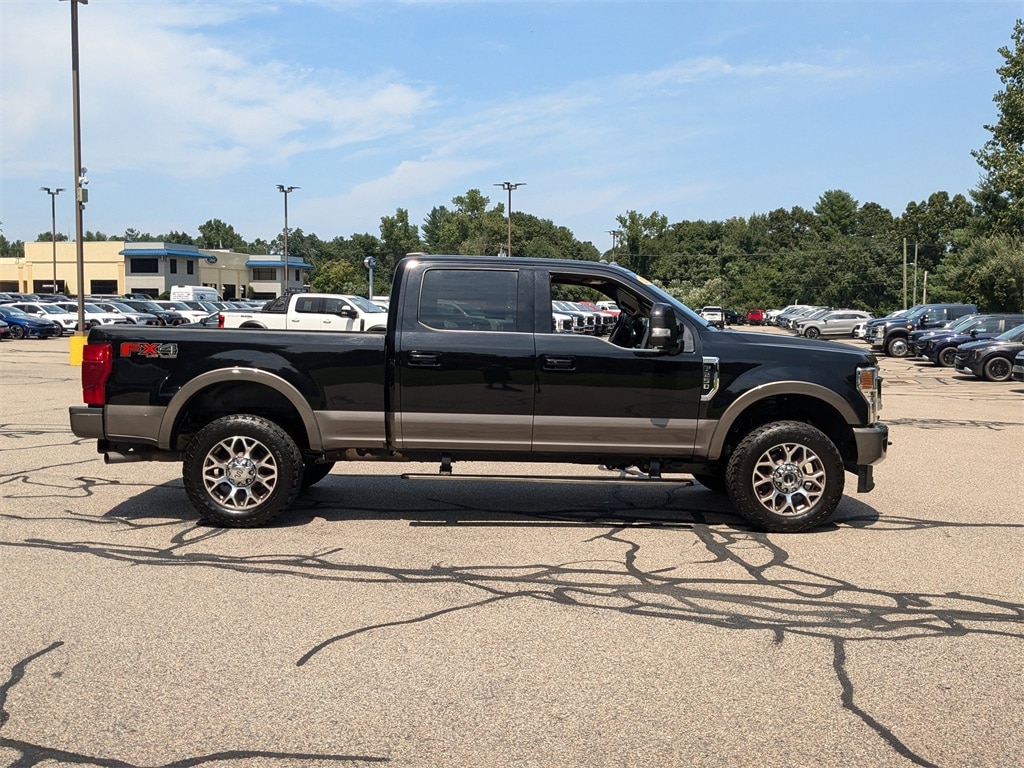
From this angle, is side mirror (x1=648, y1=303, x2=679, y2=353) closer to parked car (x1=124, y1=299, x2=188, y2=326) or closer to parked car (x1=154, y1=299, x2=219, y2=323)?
parked car (x1=124, y1=299, x2=188, y2=326)

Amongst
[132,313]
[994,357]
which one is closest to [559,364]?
[994,357]

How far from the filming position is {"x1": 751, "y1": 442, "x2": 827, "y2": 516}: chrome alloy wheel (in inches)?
291

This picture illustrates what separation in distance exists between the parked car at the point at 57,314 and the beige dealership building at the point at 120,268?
41.5 meters

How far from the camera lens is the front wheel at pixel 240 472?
24.1ft

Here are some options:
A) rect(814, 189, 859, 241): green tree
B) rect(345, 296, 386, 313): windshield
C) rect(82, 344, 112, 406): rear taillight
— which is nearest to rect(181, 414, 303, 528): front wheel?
rect(82, 344, 112, 406): rear taillight

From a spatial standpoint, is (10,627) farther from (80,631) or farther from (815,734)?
(815,734)

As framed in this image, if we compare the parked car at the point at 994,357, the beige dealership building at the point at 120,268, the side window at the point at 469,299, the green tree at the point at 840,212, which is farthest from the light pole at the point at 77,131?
the green tree at the point at 840,212

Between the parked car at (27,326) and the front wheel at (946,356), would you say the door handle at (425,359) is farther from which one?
the parked car at (27,326)

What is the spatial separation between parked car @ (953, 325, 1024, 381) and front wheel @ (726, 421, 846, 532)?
17.9 meters

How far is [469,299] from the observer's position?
7.56 metres

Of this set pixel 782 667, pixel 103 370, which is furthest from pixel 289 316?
pixel 782 667

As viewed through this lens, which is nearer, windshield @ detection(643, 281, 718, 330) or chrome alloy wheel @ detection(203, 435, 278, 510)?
chrome alloy wheel @ detection(203, 435, 278, 510)

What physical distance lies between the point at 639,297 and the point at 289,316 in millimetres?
21986

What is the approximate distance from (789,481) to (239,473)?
410 cm
